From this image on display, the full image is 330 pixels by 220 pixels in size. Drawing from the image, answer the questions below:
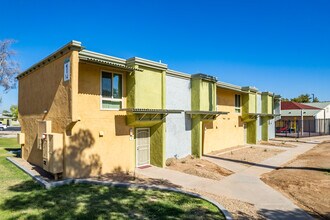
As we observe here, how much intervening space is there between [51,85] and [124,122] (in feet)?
12.9

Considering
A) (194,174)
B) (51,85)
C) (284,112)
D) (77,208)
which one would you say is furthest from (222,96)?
(284,112)

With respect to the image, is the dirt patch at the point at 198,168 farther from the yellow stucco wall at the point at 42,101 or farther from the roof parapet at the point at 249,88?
the roof parapet at the point at 249,88

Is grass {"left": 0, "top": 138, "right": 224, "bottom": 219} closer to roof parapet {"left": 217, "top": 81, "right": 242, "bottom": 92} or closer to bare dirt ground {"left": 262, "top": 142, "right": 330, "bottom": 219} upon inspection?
bare dirt ground {"left": 262, "top": 142, "right": 330, "bottom": 219}

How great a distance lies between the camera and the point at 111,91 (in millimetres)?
11742

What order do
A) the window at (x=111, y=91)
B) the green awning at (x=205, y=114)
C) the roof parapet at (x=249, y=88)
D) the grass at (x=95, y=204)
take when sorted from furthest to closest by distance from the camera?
the roof parapet at (x=249, y=88)
the green awning at (x=205, y=114)
the window at (x=111, y=91)
the grass at (x=95, y=204)

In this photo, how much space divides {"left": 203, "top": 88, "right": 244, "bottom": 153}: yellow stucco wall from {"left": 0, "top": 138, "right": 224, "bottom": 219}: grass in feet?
36.7

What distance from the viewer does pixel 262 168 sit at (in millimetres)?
14133

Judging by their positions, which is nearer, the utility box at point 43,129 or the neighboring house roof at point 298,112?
the utility box at point 43,129

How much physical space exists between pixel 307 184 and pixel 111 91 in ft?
32.7

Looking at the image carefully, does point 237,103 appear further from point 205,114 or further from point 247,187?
point 247,187

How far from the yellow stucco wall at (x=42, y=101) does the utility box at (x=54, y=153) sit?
472mm

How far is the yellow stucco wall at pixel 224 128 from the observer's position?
63.9 ft

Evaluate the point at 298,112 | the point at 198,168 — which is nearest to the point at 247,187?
the point at 198,168

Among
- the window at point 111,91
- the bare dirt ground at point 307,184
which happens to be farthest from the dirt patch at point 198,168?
the window at point 111,91
